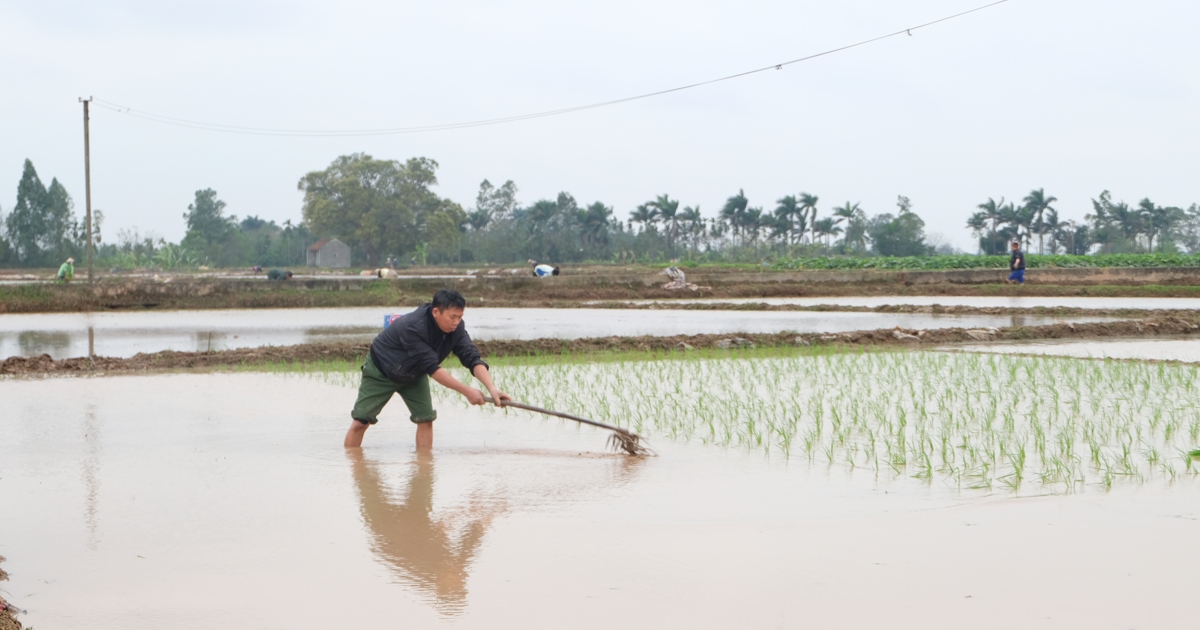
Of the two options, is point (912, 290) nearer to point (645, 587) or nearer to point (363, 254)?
point (645, 587)

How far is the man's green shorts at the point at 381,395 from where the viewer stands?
557 centimetres

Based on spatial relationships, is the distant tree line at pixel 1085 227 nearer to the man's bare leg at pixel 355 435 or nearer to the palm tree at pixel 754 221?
the palm tree at pixel 754 221

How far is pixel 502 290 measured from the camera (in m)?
23.5

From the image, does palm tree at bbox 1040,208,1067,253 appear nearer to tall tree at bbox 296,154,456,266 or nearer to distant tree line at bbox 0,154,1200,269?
distant tree line at bbox 0,154,1200,269

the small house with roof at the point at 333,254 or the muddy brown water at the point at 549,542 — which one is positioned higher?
the small house with roof at the point at 333,254

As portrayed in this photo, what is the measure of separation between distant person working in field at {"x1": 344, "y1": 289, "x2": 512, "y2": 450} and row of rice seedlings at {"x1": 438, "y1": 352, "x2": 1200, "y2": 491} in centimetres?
130

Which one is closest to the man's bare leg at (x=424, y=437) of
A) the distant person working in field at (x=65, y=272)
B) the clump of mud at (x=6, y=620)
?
the clump of mud at (x=6, y=620)

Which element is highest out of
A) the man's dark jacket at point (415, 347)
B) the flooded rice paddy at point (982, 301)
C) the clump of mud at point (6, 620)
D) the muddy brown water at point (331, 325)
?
the man's dark jacket at point (415, 347)

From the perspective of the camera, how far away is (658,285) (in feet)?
81.8

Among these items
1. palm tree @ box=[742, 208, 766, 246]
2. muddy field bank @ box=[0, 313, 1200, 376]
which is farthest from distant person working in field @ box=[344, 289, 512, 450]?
palm tree @ box=[742, 208, 766, 246]

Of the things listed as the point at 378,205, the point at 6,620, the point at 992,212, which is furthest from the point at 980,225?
the point at 6,620

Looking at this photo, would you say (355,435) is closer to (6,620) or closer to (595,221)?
(6,620)

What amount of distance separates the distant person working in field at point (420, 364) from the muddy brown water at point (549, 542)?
0.25 m

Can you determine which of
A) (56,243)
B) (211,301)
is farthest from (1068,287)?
(56,243)
